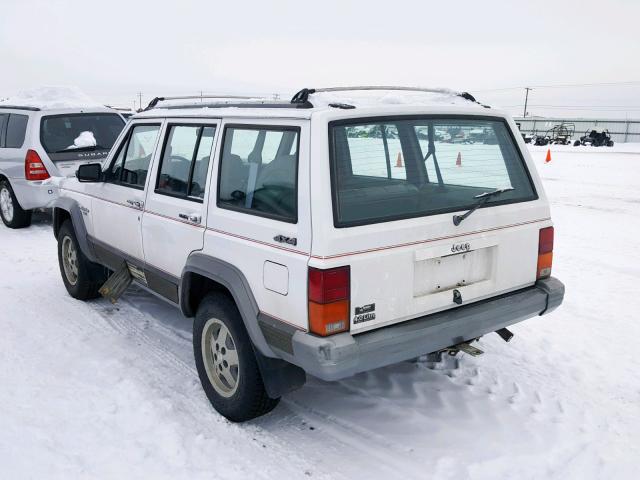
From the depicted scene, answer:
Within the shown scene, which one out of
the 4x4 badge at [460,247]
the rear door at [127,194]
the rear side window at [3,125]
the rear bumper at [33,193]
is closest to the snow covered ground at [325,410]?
the rear door at [127,194]

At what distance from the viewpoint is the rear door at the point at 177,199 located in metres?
3.72

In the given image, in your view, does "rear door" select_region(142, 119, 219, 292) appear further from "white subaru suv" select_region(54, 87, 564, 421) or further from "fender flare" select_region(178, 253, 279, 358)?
"fender flare" select_region(178, 253, 279, 358)

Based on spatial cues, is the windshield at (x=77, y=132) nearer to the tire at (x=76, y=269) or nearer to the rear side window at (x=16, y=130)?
the rear side window at (x=16, y=130)

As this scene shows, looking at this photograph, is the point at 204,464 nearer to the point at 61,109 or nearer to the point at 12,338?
the point at 12,338

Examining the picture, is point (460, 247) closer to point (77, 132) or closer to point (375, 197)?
point (375, 197)

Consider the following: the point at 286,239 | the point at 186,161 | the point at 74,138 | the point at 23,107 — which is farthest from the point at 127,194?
the point at 23,107

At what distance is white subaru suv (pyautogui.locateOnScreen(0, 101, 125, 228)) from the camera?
8.57 metres

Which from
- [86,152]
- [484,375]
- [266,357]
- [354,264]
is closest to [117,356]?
[266,357]

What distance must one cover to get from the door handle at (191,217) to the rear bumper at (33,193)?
5555 millimetres

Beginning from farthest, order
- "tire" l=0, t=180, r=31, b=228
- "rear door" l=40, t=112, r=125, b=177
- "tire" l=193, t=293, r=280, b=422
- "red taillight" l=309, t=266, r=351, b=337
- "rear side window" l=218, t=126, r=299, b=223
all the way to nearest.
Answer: "tire" l=0, t=180, r=31, b=228 < "rear door" l=40, t=112, r=125, b=177 < "tire" l=193, t=293, r=280, b=422 < "rear side window" l=218, t=126, r=299, b=223 < "red taillight" l=309, t=266, r=351, b=337

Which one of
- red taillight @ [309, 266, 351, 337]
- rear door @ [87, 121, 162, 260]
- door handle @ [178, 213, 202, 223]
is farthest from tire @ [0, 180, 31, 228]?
red taillight @ [309, 266, 351, 337]

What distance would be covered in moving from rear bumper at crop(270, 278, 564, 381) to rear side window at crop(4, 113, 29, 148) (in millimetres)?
7449

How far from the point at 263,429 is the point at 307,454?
0.39 metres

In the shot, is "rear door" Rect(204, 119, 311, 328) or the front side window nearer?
"rear door" Rect(204, 119, 311, 328)
